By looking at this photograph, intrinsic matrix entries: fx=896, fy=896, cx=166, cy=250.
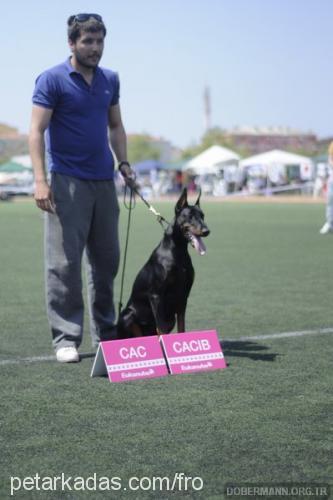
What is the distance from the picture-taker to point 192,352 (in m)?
5.32

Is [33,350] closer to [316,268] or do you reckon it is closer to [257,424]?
[257,424]

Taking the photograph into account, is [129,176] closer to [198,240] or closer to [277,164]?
[198,240]

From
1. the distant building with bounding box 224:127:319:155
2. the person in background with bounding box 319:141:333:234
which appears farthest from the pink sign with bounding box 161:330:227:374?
the distant building with bounding box 224:127:319:155

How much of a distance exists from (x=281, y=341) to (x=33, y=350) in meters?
1.72

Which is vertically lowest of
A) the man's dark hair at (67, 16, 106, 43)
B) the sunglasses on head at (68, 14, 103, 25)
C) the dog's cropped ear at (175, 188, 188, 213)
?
the dog's cropped ear at (175, 188, 188, 213)

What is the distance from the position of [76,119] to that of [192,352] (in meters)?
1.65

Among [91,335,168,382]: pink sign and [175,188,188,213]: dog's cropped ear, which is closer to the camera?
[91,335,168,382]: pink sign

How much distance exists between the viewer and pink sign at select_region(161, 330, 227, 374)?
5215 millimetres

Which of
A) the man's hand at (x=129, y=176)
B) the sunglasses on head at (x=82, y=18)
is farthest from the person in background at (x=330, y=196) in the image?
the sunglasses on head at (x=82, y=18)

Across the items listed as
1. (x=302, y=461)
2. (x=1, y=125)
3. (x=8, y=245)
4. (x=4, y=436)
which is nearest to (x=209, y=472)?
(x=302, y=461)

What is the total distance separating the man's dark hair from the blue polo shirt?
0.64 ft

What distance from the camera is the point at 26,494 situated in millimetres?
3217

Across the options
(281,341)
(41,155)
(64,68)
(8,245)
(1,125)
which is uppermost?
(64,68)

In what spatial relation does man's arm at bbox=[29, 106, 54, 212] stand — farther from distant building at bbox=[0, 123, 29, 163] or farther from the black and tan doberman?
distant building at bbox=[0, 123, 29, 163]
